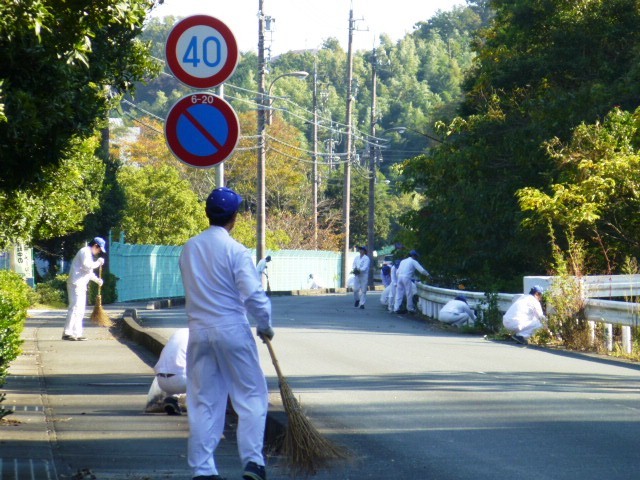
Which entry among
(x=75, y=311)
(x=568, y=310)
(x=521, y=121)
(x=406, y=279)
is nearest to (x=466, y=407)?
(x=568, y=310)

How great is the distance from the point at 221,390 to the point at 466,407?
13.4 ft

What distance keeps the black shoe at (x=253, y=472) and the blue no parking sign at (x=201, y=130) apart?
3145 mm

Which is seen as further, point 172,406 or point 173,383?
point 172,406

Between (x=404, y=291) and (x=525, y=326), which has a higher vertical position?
(x=404, y=291)

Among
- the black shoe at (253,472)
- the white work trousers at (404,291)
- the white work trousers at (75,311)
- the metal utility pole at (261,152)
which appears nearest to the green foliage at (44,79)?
the black shoe at (253,472)

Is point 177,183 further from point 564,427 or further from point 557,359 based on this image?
point 564,427

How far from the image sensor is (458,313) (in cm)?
2334

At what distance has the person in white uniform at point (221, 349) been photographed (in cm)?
702

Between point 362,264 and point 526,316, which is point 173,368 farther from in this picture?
point 362,264

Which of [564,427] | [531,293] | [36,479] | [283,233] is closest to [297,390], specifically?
[564,427]

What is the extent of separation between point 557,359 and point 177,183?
123 feet

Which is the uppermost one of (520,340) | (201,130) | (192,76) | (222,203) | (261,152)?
(261,152)

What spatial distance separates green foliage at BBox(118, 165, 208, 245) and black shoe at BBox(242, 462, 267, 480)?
44404 millimetres

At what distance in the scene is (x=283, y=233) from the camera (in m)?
67.4
